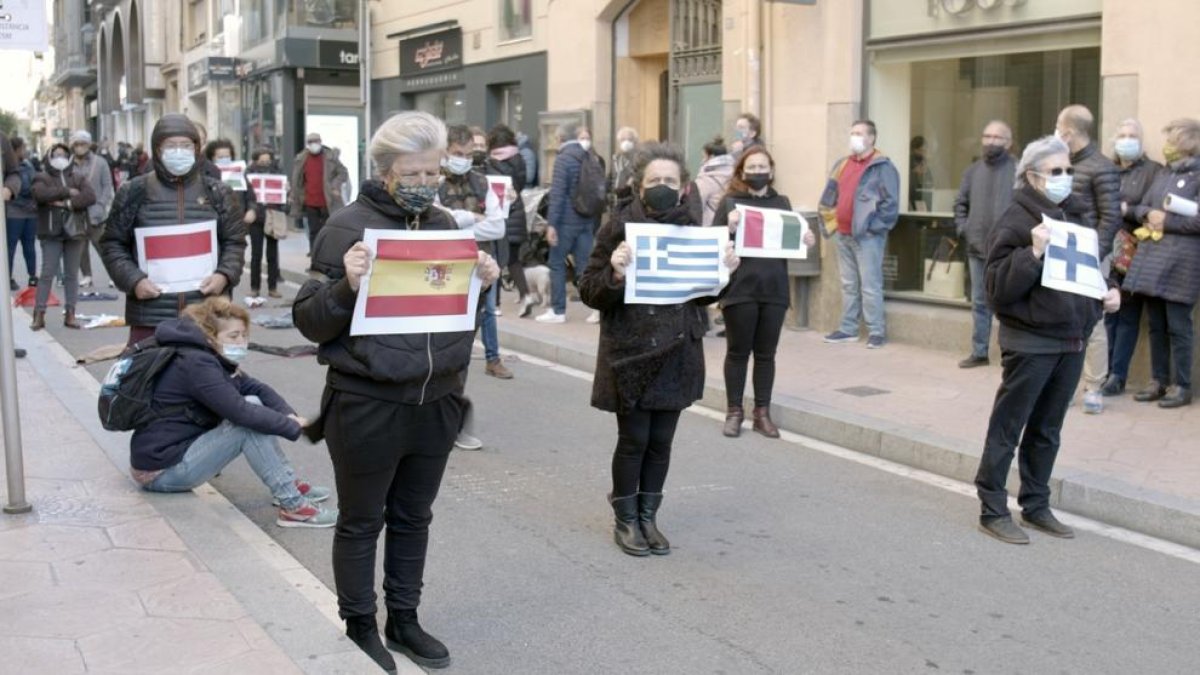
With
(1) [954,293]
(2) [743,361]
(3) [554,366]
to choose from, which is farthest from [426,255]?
(1) [954,293]

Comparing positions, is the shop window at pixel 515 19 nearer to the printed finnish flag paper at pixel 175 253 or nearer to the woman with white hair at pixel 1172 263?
the woman with white hair at pixel 1172 263

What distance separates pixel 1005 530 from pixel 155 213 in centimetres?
444

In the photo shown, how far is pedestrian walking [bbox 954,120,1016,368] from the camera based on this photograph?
10.5 meters

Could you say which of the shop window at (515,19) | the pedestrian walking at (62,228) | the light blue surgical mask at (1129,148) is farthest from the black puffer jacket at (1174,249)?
the shop window at (515,19)

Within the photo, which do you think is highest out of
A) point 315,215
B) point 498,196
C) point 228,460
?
point 498,196

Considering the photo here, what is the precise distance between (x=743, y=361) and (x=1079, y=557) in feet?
9.30

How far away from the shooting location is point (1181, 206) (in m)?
8.82

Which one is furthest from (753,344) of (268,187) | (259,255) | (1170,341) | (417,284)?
(268,187)

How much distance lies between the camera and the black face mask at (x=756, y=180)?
833 centimetres

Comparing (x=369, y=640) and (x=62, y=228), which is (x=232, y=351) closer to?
(x=369, y=640)

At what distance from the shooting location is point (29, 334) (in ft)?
40.9

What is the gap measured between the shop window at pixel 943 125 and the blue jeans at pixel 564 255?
9.93 ft

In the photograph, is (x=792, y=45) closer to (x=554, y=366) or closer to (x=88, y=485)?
(x=554, y=366)

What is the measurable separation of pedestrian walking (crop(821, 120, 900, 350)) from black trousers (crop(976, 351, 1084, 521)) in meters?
5.19
